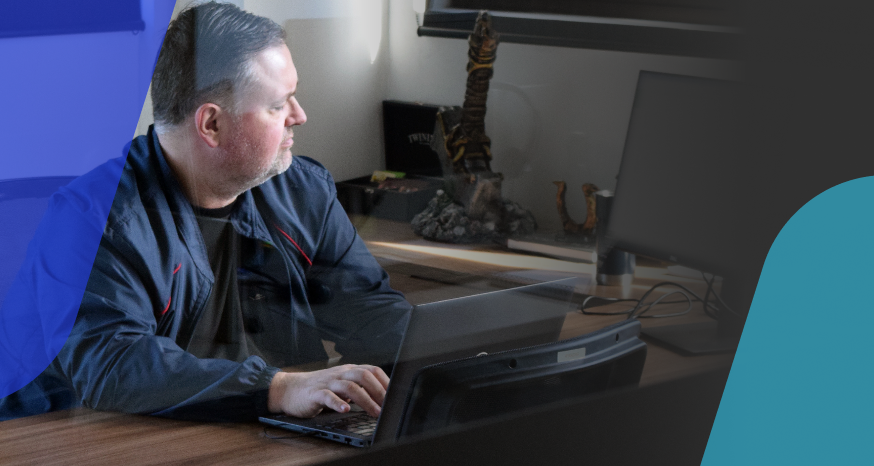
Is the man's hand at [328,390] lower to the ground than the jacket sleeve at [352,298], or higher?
lower

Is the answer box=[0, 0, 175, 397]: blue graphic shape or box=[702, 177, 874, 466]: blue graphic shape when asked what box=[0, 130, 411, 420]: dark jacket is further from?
box=[702, 177, 874, 466]: blue graphic shape

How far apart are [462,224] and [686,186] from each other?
359 millimetres

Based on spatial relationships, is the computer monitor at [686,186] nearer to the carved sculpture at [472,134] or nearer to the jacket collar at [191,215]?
the carved sculpture at [472,134]

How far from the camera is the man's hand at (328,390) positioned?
815 mm

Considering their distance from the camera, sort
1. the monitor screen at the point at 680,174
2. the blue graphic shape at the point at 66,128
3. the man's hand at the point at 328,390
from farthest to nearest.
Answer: the monitor screen at the point at 680,174 < the man's hand at the point at 328,390 < the blue graphic shape at the point at 66,128

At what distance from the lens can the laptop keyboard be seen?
82 cm

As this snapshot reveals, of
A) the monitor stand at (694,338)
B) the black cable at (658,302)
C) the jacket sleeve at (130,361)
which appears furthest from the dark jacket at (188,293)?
the monitor stand at (694,338)

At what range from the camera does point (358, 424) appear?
83 centimetres

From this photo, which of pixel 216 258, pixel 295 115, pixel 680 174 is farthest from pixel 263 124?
pixel 680 174

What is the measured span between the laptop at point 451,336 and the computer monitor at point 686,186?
0.49 feet

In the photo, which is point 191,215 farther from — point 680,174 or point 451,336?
point 680,174

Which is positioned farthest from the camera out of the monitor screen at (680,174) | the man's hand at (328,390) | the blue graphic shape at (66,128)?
the monitor screen at (680,174)

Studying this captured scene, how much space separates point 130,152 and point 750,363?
3.30 ft

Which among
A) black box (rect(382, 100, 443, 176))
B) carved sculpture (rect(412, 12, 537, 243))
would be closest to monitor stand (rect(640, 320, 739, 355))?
carved sculpture (rect(412, 12, 537, 243))
